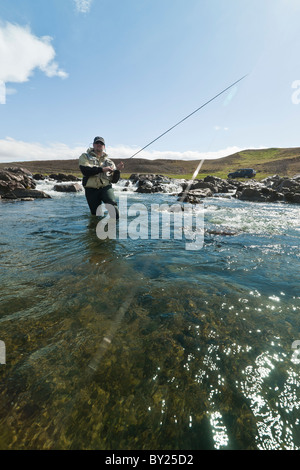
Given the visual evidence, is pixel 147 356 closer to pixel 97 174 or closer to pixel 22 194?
pixel 97 174

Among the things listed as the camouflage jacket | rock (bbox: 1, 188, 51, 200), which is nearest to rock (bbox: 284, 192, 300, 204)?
the camouflage jacket

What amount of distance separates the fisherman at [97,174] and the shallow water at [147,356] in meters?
4.15

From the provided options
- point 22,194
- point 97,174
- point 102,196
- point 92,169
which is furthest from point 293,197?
point 22,194

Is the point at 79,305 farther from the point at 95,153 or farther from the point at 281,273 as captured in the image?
the point at 95,153

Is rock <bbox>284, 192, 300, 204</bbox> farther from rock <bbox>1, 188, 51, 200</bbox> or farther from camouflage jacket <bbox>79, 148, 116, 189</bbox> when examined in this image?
rock <bbox>1, 188, 51, 200</bbox>

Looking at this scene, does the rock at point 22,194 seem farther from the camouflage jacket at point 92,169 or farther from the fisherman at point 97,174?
the camouflage jacket at point 92,169

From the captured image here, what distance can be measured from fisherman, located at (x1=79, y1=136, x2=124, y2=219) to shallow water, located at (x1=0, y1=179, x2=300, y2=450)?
4154mm

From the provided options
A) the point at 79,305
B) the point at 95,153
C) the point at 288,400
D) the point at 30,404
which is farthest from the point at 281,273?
the point at 95,153

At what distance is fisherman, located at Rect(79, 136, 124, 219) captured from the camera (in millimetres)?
8227

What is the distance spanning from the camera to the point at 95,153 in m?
8.77

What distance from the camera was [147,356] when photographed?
103 inches

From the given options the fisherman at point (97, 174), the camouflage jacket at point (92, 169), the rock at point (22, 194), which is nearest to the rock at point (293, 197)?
the fisherman at point (97, 174)

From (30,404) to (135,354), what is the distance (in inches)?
44.5

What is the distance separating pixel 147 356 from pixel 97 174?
7337mm
